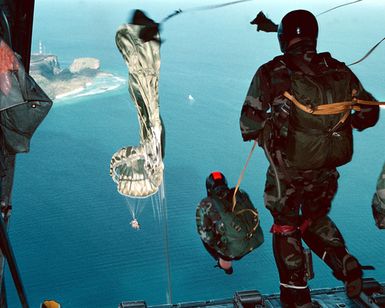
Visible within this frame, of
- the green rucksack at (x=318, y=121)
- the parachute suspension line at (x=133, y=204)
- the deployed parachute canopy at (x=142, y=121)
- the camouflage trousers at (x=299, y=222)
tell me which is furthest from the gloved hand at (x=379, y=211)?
the parachute suspension line at (x=133, y=204)

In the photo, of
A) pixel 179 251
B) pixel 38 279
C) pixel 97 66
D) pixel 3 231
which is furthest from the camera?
pixel 97 66

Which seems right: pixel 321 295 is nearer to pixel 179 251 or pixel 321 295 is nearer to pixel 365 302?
pixel 365 302

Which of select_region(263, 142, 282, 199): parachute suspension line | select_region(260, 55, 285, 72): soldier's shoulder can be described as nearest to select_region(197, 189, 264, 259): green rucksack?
select_region(263, 142, 282, 199): parachute suspension line

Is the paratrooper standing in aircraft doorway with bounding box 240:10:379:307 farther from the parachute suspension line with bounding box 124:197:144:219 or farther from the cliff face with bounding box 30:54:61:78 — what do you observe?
the cliff face with bounding box 30:54:61:78

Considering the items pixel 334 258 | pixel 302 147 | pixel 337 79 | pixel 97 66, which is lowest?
pixel 97 66

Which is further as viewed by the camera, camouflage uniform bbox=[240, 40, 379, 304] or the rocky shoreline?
the rocky shoreline

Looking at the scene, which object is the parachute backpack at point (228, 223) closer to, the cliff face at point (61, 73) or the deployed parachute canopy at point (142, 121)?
the deployed parachute canopy at point (142, 121)

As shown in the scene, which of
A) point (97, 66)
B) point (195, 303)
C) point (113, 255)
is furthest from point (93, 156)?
point (195, 303)
